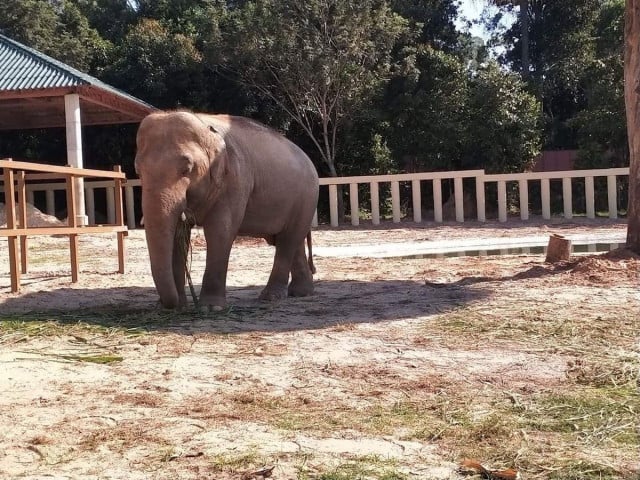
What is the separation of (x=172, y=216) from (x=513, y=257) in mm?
5899

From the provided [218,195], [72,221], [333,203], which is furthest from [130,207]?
[218,195]

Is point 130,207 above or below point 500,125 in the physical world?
below

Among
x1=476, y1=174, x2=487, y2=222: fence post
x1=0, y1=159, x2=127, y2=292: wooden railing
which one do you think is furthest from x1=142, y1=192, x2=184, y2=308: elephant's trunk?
x1=476, y1=174, x2=487, y2=222: fence post

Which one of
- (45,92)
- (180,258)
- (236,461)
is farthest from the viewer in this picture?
(45,92)

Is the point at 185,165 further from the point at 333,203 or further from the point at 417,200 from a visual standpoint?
the point at 417,200

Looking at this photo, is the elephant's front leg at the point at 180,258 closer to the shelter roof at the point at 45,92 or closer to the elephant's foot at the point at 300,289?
the elephant's foot at the point at 300,289

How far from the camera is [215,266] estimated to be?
6164mm

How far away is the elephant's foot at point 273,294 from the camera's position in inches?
273

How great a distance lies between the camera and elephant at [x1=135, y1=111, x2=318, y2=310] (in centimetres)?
561

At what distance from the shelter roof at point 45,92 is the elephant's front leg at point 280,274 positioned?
9.53 meters

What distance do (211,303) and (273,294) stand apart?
961 millimetres

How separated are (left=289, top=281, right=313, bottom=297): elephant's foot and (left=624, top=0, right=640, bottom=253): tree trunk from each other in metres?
3.53

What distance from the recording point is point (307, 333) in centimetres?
510

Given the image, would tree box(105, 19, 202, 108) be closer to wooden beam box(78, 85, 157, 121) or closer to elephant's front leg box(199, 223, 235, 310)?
wooden beam box(78, 85, 157, 121)
